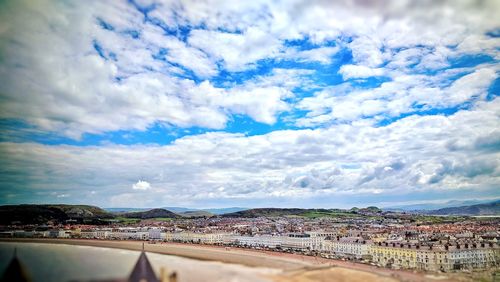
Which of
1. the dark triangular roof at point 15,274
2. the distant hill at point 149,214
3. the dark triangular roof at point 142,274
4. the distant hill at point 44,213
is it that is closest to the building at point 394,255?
the dark triangular roof at point 142,274

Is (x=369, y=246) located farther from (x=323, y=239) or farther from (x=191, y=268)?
(x=191, y=268)

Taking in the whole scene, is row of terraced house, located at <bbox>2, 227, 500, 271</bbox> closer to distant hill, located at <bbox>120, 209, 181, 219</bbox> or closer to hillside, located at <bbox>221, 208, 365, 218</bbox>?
distant hill, located at <bbox>120, 209, 181, 219</bbox>

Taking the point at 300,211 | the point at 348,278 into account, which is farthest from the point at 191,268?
the point at 300,211

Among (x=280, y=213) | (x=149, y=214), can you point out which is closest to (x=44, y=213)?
(x=149, y=214)

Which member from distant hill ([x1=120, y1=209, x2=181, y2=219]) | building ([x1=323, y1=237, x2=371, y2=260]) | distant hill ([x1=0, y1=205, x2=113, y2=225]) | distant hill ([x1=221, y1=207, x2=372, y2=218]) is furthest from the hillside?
building ([x1=323, y1=237, x2=371, y2=260])

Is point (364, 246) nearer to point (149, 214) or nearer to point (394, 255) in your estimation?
point (394, 255)

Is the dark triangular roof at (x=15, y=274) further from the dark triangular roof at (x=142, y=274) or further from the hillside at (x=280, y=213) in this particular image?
the hillside at (x=280, y=213)

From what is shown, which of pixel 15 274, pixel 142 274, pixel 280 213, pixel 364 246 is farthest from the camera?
pixel 280 213

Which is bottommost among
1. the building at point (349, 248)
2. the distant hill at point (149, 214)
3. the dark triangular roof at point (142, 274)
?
the building at point (349, 248)

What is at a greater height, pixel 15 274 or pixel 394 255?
pixel 15 274
